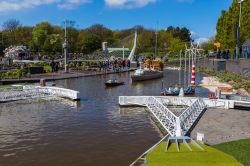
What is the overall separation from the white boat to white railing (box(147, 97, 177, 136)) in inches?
1284

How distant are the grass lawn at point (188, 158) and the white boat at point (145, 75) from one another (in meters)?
51.9

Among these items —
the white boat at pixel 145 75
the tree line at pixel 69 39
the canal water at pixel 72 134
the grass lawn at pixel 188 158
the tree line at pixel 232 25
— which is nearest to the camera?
the grass lawn at pixel 188 158

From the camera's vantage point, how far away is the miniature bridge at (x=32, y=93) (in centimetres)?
3878

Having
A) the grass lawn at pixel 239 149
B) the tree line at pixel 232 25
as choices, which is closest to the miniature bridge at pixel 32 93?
the grass lawn at pixel 239 149

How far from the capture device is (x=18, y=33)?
144 meters

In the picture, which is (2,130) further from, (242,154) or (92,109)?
(242,154)

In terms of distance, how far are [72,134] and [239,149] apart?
1156 centimetres

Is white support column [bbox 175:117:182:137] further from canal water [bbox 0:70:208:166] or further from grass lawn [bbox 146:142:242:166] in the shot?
grass lawn [bbox 146:142:242:166]

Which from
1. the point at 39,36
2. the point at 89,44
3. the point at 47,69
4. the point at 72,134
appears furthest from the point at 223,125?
the point at 39,36

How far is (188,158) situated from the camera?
12672mm

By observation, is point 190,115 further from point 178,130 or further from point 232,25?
point 232,25

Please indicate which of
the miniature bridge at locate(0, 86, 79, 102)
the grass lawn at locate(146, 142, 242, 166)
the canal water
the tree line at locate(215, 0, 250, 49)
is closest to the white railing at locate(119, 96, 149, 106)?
the canal water

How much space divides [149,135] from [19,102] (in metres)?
19.2

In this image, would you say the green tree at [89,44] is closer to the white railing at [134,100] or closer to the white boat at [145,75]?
the white boat at [145,75]
